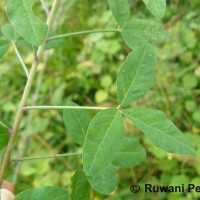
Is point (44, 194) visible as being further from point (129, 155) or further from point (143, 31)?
point (143, 31)

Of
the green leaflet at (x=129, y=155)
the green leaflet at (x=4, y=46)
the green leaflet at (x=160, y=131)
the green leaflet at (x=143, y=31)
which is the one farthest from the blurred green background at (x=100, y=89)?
the green leaflet at (x=160, y=131)

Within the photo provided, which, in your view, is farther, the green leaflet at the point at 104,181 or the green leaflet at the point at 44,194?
the green leaflet at the point at 104,181

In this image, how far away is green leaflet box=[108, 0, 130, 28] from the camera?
901mm

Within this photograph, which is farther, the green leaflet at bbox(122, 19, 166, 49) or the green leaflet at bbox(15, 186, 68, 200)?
the green leaflet at bbox(122, 19, 166, 49)

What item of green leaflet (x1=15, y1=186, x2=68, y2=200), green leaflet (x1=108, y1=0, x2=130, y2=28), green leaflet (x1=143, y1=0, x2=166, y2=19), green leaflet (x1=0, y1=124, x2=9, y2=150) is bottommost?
green leaflet (x1=15, y1=186, x2=68, y2=200)

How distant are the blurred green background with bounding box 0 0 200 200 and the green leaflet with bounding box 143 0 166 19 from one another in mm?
1046

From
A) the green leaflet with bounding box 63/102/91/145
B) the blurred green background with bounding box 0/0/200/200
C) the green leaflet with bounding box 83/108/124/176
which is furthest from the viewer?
the blurred green background with bounding box 0/0/200/200

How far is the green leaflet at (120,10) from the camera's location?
2.96 ft

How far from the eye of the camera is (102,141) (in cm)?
73

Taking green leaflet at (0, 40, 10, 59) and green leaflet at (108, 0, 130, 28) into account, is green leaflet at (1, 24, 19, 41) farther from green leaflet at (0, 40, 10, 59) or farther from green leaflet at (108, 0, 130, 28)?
green leaflet at (108, 0, 130, 28)

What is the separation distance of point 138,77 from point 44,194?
315mm

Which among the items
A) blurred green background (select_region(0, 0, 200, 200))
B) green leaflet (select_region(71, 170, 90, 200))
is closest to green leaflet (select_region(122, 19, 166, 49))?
green leaflet (select_region(71, 170, 90, 200))

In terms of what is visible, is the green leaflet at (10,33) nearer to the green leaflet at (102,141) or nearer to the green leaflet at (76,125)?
the green leaflet at (76,125)

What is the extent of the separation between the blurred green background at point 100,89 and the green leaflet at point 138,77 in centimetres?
96
